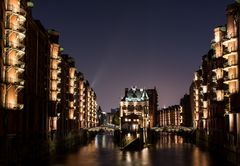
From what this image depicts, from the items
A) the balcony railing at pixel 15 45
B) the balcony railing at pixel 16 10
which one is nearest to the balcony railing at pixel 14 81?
the balcony railing at pixel 15 45

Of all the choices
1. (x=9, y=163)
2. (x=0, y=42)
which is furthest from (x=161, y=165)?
(x=0, y=42)

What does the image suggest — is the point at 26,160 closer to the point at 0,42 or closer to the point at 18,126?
the point at 18,126

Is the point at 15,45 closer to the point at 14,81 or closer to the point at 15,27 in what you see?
the point at 15,27

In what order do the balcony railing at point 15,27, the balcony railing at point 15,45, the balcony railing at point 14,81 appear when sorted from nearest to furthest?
the balcony railing at point 15,27, the balcony railing at point 14,81, the balcony railing at point 15,45

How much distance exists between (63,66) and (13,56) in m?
62.6

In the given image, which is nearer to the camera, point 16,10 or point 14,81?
point 14,81

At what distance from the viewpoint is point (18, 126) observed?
7119 centimetres

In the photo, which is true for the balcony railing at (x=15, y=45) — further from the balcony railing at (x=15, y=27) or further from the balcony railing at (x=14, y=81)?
the balcony railing at (x=14, y=81)

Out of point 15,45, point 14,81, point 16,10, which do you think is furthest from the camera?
point 15,45

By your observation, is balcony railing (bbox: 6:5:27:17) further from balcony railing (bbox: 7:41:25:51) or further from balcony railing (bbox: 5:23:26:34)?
balcony railing (bbox: 7:41:25:51)

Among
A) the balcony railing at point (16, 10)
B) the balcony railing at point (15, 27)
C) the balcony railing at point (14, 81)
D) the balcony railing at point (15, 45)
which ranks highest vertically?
the balcony railing at point (16, 10)

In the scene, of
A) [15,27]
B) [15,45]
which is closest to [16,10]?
[15,27]

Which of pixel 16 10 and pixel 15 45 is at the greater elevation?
pixel 16 10

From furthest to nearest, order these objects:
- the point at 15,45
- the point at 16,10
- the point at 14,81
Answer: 1. the point at 15,45
2. the point at 16,10
3. the point at 14,81
